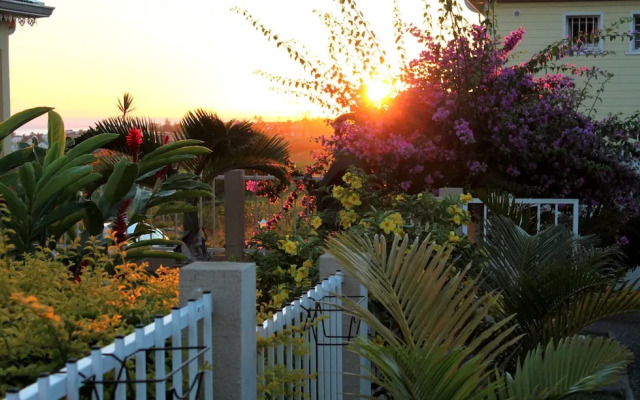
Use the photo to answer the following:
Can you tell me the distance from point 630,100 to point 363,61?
13.9 metres

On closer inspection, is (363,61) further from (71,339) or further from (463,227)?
(71,339)

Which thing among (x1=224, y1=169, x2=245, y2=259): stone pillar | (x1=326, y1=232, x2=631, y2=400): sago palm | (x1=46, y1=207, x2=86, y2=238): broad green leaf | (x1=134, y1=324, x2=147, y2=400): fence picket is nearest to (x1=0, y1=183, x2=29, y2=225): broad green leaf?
(x1=46, y1=207, x2=86, y2=238): broad green leaf

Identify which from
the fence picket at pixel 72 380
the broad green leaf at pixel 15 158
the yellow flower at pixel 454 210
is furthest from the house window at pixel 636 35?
the fence picket at pixel 72 380

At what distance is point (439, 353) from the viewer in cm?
324

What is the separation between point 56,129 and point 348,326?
9.13 feet

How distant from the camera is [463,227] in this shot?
7879 mm

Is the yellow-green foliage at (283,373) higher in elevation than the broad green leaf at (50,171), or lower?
lower

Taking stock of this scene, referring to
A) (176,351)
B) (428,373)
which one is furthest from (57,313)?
(428,373)

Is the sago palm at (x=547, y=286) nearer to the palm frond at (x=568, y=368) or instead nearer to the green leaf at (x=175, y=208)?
the palm frond at (x=568, y=368)

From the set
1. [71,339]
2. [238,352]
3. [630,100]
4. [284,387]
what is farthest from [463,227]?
[630,100]

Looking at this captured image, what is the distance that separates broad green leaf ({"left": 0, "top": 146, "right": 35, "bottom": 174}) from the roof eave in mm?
6645

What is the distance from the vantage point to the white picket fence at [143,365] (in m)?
2.21

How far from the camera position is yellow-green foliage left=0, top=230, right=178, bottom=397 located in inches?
100

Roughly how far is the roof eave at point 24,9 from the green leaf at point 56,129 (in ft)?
21.9
